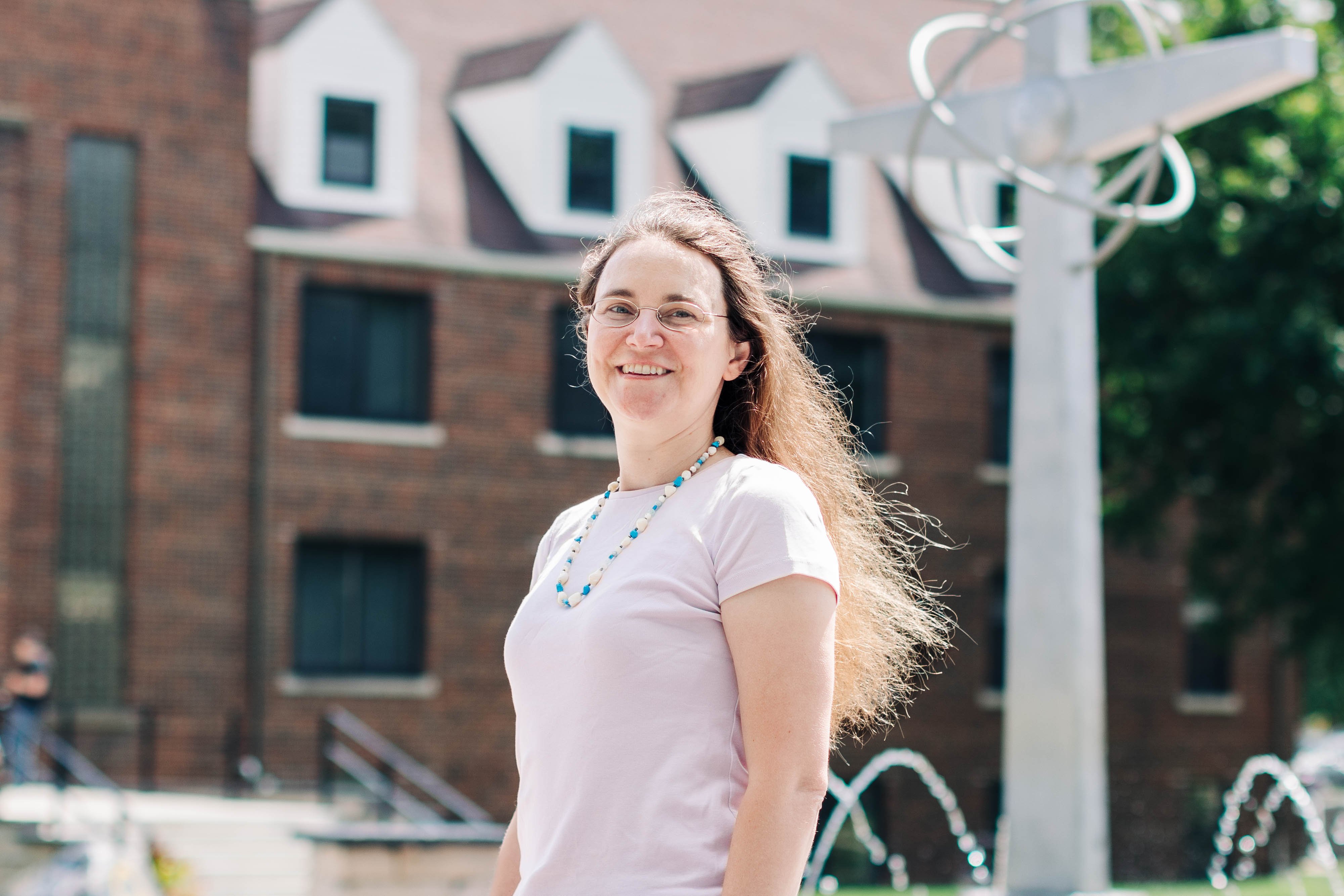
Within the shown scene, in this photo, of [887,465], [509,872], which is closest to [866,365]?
[887,465]

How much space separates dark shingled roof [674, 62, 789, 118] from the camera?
81.1ft

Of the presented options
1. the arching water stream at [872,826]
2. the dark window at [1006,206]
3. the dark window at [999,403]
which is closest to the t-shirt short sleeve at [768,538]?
the arching water stream at [872,826]

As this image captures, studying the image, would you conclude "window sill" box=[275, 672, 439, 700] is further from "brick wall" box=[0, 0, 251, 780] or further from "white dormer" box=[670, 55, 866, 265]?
"white dormer" box=[670, 55, 866, 265]

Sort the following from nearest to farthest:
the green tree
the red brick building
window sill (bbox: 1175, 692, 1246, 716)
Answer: the green tree < the red brick building < window sill (bbox: 1175, 692, 1246, 716)

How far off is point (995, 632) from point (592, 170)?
28.6 ft

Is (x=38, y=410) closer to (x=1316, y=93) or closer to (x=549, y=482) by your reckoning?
(x=549, y=482)

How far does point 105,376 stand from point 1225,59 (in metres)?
14.8

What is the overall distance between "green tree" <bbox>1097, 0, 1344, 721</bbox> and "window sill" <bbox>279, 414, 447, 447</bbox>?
8.43m

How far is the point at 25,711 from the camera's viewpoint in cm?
1834

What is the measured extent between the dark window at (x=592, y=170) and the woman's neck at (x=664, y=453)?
21.1m

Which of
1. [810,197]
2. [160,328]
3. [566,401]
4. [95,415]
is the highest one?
[810,197]

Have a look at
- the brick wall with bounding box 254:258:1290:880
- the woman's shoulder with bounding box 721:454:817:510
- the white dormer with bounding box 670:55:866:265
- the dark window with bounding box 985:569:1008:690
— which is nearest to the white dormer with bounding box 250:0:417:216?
the brick wall with bounding box 254:258:1290:880

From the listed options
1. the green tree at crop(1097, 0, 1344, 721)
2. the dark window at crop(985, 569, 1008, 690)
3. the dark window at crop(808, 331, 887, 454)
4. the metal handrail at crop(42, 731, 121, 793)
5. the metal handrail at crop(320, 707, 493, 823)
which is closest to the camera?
the metal handrail at crop(42, 731, 121, 793)

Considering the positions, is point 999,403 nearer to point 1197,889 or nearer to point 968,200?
point 968,200
